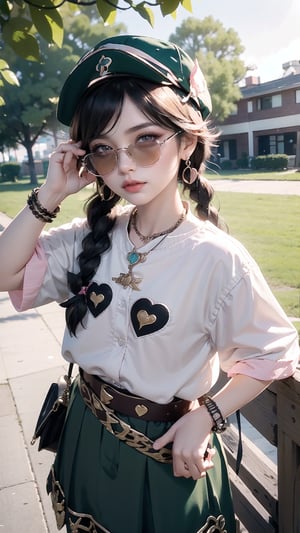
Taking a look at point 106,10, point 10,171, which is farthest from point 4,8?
point 10,171

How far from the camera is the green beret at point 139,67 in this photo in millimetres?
1183

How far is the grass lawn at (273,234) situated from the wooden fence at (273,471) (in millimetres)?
2514

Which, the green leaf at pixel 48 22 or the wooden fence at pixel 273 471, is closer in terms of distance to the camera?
the wooden fence at pixel 273 471

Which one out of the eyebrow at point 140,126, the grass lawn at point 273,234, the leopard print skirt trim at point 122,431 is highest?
the eyebrow at point 140,126

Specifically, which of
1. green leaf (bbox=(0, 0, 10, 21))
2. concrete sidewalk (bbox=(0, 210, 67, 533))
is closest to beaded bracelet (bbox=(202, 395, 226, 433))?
concrete sidewalk (bbox=(0, 210, 67, 533))

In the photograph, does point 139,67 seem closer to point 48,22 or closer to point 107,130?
point 107,130

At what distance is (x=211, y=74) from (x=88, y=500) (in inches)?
1302

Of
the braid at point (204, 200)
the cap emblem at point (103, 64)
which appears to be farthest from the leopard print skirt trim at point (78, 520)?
the cap emblem at point (103, 64)

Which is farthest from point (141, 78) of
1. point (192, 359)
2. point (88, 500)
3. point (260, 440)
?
point (260, 440)

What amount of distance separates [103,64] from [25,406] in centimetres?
276

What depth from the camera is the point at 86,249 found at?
141 centimetres

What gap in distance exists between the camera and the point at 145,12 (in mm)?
1979

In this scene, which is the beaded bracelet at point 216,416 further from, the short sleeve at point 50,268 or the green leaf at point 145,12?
the green leaf at point 145,12

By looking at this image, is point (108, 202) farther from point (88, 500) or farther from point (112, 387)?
point (88, 500)
